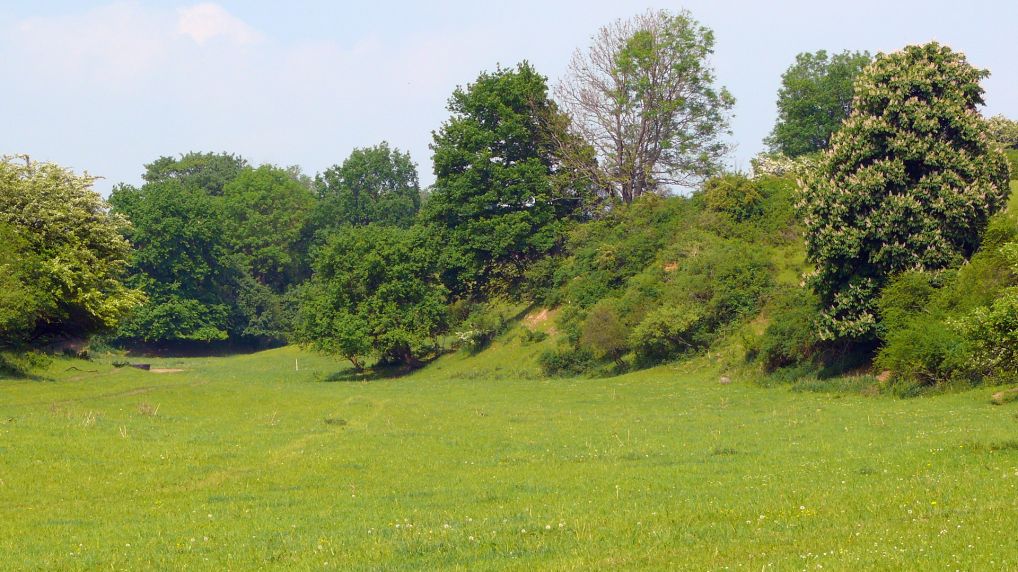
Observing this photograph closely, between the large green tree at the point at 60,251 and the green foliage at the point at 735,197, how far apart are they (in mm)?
38661

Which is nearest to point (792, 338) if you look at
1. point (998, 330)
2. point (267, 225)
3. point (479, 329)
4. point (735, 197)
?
point (735, 197)

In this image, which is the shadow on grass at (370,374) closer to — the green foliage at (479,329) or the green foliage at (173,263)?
the green foliage at (479,329)

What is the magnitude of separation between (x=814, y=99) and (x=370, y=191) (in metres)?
66.8

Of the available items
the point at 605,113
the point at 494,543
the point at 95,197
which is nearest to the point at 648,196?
the point at 605,113

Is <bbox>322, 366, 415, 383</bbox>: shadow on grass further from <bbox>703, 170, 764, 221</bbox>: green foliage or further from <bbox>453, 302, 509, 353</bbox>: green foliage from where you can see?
<bbox>703, 170, 764, 221</bbox>: green foliage

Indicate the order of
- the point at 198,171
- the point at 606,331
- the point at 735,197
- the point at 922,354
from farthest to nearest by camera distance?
the point at 198,171, the point at 735,197, the point at 606,331, the point at 922,354

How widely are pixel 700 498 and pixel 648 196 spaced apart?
→ 57392mm

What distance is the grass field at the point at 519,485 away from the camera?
1337 centimetres

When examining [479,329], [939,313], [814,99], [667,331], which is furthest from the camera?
[814,99]

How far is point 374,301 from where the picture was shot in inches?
2837

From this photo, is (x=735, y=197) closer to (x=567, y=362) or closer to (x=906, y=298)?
(x=567, y=362)

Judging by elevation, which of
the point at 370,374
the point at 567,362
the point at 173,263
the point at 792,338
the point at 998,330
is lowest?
the point at 370,374

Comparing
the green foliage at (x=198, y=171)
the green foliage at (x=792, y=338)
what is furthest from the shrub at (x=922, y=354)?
the green foliage at (x=198, y=171)

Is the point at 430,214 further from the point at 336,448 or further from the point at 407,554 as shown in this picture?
the point at 407,554
